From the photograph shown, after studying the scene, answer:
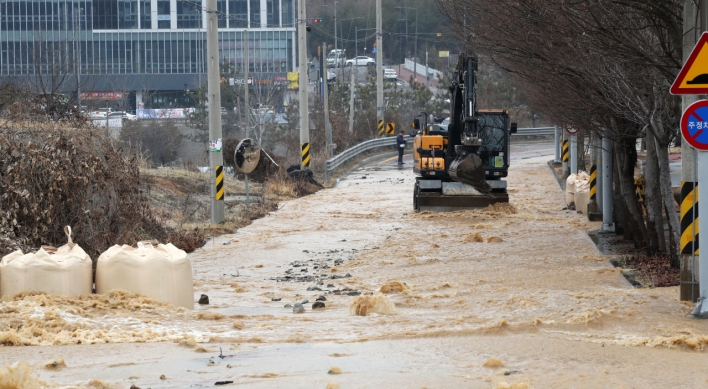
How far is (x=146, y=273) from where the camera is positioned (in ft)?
38.2

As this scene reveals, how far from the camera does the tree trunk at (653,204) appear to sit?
17281 mm

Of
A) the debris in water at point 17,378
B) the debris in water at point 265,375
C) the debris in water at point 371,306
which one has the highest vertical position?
the debris in water at point 17,378

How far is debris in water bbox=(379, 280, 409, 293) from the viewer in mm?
14680

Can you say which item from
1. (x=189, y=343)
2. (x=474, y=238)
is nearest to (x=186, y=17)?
(x=474, y=238)

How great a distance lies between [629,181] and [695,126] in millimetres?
8872

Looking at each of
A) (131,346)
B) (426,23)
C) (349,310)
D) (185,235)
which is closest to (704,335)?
(349,310)

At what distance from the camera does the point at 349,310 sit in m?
12.5

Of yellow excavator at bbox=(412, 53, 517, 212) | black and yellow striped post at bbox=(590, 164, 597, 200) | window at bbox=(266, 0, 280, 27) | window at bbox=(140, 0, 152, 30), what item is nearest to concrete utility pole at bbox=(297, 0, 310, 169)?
yellow excavator at bbox=(412, 53, 517, 212)

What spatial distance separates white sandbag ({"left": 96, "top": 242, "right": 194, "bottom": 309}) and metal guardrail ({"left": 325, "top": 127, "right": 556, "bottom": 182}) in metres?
29.0

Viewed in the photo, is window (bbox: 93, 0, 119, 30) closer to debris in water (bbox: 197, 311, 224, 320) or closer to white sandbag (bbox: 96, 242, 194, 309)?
white sandbag (bbox: 96, 242, 194, 309)

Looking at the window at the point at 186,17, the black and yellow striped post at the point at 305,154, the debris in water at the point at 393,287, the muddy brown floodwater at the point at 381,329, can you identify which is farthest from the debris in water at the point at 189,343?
the window at the point at 186,17

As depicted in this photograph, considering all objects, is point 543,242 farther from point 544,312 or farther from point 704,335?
point 704,335

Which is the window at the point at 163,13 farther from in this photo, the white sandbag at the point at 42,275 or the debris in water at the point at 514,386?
the debris in water at the point at 514,386

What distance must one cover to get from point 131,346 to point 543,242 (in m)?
13.0
